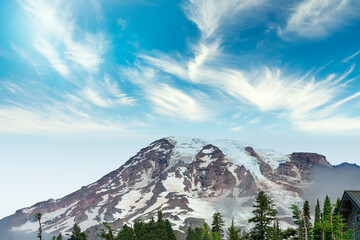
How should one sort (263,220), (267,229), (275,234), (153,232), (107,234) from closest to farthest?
(107,234) < (267,229) < (263,220) < (275,234) < (153,232)

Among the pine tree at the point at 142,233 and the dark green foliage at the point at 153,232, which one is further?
the pine tree at the point at 142,233

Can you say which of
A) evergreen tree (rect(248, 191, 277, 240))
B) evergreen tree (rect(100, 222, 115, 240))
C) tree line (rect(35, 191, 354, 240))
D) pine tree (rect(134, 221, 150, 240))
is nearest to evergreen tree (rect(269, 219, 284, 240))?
tree line (rect(35, 191, 354, 240))

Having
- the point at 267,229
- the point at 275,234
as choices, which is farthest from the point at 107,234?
the point at 275,234

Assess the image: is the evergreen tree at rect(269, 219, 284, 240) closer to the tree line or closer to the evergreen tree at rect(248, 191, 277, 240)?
the tree line

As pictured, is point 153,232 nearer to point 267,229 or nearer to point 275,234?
point 275,234

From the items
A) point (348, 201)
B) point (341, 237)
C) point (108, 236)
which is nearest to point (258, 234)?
point (348, 201)

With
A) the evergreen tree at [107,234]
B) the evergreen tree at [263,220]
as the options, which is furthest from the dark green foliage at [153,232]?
the evergreen tree at [107,234]

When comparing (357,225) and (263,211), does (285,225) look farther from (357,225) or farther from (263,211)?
(357,225)

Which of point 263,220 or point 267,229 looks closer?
point 267,229

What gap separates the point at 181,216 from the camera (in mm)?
199875

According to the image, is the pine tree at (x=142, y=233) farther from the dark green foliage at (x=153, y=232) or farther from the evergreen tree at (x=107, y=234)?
the evergreen tree at (x=107, y=234)

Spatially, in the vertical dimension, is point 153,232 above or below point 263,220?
below

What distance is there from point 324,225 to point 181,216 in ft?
622

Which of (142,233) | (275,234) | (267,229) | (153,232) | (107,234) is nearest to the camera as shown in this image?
(107,234)
